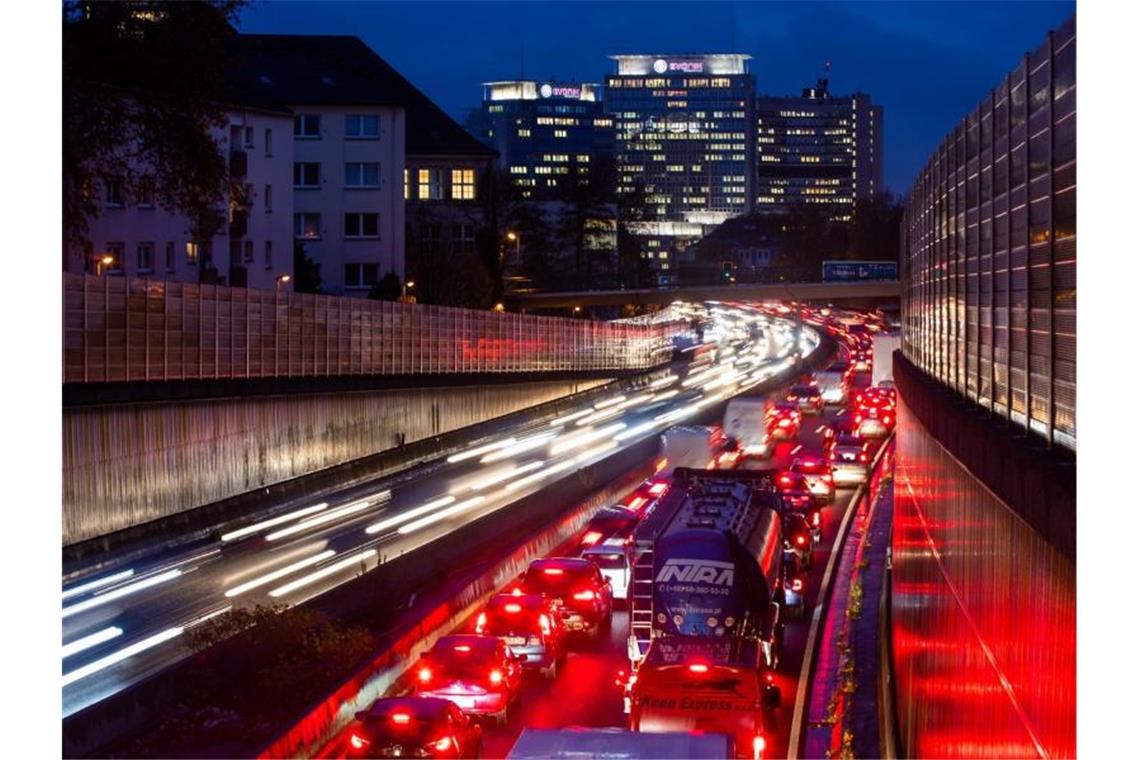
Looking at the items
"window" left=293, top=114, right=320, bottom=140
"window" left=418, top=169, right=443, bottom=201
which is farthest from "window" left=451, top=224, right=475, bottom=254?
"window" left=293, top=114, right=320, bottom=140

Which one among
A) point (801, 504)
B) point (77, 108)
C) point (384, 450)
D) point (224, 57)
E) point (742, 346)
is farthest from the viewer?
point (742, 346)

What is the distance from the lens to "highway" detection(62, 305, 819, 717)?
25672 mm

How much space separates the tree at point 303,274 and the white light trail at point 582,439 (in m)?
14.4

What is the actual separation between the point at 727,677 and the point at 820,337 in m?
128

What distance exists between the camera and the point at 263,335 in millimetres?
39406

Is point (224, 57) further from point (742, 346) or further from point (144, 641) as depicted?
point (742, 346)

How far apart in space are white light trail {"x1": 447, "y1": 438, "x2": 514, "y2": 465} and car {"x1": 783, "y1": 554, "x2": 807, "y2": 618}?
19.1m

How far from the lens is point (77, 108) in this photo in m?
31.9

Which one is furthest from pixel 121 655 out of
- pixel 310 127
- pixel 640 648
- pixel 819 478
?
pixel 310 127

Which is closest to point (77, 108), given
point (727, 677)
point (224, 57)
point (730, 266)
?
point (224, 57)

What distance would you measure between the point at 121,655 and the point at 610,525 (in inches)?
504

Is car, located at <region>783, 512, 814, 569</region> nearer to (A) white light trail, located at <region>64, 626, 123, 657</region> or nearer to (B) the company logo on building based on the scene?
(B) the company logo on building

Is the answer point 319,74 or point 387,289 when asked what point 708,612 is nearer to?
point 387,289

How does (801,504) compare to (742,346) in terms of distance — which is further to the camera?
(742,346)
